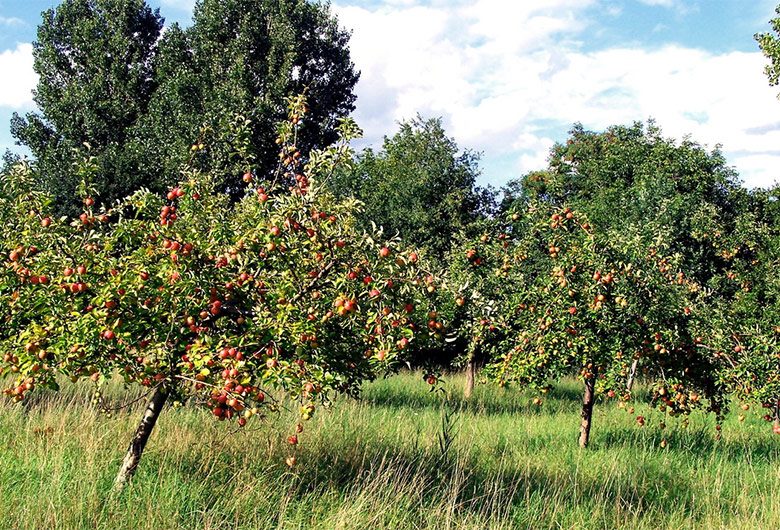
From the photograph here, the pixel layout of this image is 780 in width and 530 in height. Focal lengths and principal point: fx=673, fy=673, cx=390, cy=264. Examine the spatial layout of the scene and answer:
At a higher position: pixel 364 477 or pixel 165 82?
pixel 165 82

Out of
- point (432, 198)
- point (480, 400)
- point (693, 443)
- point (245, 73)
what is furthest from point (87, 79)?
point (693, 443)

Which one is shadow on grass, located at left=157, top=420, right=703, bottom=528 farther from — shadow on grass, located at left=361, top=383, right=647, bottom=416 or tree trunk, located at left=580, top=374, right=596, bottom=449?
shadow on grass, located at left=361, top=383, right=647, bottom=416

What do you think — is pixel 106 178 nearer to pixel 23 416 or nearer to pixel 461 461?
pixel 23 416

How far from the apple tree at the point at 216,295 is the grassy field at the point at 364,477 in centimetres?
91

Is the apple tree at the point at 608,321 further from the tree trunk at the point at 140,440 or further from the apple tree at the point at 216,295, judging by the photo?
the tree trunk at the point at 140,440

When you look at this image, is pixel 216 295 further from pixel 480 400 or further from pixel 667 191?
pixel 667 191

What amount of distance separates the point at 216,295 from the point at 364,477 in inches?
112

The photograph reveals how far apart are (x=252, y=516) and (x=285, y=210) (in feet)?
7.99

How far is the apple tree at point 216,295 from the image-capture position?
15.0 ft

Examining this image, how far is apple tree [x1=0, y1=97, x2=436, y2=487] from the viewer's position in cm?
458

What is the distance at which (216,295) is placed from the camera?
4.81 m

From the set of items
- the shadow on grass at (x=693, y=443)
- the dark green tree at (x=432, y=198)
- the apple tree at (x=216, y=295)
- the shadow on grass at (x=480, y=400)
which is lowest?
the shadow on grass at (x=480, y=400)

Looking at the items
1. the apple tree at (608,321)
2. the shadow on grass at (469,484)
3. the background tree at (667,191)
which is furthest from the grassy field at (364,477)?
the background tree at (667,191)

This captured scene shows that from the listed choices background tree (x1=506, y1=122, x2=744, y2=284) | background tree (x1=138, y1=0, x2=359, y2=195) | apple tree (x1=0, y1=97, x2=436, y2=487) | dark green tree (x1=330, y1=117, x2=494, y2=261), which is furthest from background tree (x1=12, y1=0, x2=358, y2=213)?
apple tree (x1=0, y1=97, x2=436, y2=487)
